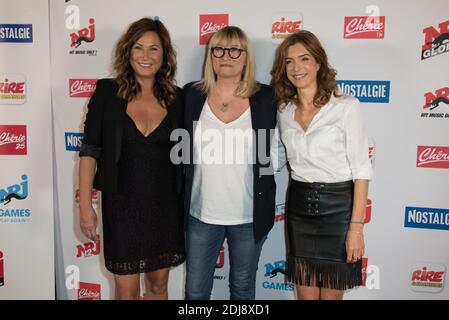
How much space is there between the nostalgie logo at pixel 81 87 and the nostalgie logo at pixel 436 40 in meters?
2.03

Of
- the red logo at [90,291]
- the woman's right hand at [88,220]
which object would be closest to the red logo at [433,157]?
the woman's right hand at [88,220]

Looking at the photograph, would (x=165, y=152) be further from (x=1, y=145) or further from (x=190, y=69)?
(x=1, y=145)

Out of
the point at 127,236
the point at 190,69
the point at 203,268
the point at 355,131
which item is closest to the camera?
the point at 355,131

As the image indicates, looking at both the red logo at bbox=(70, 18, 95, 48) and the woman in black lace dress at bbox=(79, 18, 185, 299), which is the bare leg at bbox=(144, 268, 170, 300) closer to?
the woman in black lace dress at bbox=(79, 18, 185, 299)

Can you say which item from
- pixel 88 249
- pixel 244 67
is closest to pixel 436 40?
pixel 244 67

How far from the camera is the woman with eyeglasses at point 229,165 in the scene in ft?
6.16

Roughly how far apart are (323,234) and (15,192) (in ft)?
6.55

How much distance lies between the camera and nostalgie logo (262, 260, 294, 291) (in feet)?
8.33

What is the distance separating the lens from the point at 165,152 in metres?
1.87

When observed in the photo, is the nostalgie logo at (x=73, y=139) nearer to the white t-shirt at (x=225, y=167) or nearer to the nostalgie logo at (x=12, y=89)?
the nostalgie logo at (x=12, y=89)

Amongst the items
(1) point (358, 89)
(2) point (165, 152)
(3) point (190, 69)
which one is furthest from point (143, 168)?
(1) point (358, 89)

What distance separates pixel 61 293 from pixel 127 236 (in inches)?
47.7

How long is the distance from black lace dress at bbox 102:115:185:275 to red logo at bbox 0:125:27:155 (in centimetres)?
100

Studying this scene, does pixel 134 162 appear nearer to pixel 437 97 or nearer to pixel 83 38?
pixel 83 38
